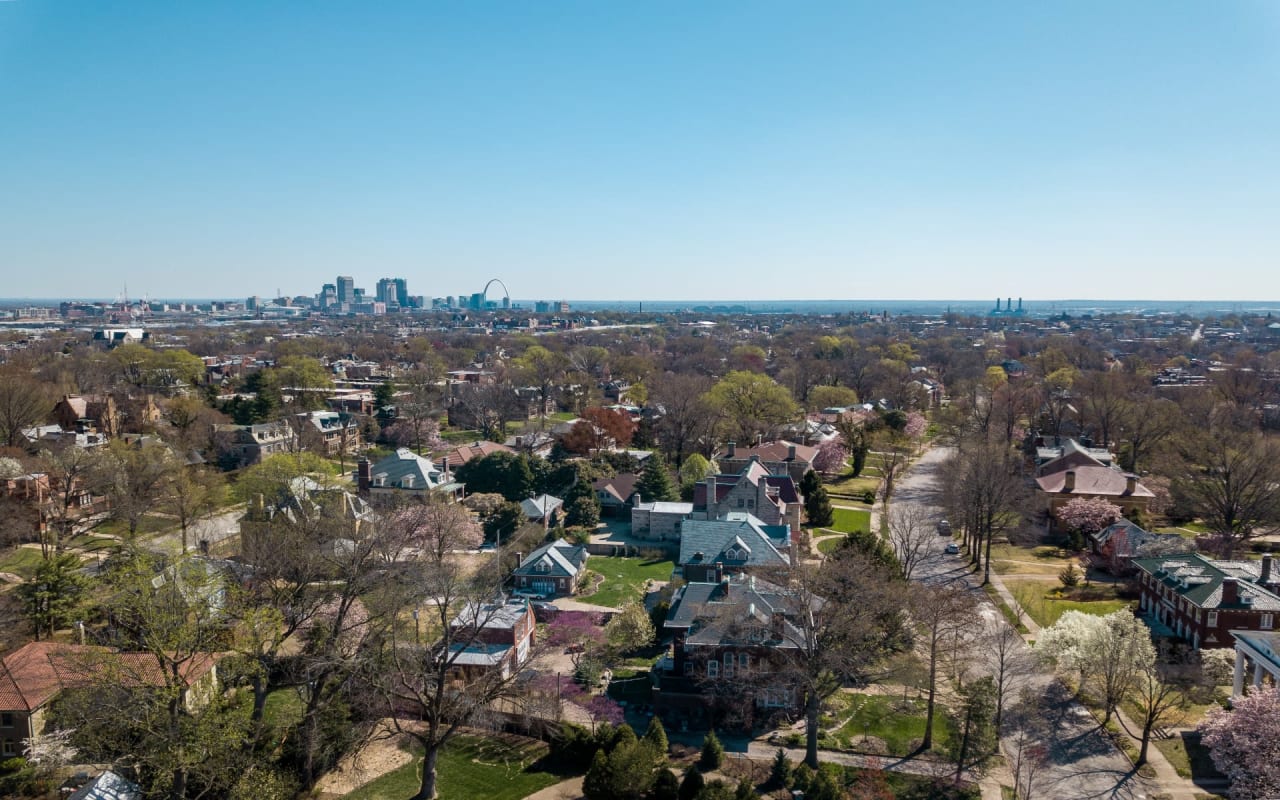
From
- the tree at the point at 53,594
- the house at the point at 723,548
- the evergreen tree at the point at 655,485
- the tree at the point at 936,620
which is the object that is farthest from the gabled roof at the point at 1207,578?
the tree at the point at 53,594

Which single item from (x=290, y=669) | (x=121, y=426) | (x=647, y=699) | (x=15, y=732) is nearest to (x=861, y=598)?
(x=647, y=699)

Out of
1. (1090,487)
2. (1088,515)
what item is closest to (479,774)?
(1088,515)

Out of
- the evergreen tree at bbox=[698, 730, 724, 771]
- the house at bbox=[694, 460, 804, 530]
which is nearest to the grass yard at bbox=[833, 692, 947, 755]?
the evergreen tree at bbox=[698, 730, 724, 771]

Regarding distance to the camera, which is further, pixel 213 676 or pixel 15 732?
pixel 213 676

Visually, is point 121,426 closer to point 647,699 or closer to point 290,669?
point 290,669

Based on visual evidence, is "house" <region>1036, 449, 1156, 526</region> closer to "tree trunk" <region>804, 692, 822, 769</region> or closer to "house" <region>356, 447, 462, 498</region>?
"tree trunk" <region>804, 692, 822, 769</region>

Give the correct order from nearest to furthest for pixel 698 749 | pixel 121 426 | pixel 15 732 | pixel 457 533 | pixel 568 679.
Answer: pixel 15 732, pixel 698 749, pixel 568 679, pixel 457 533, pixel 121 426
